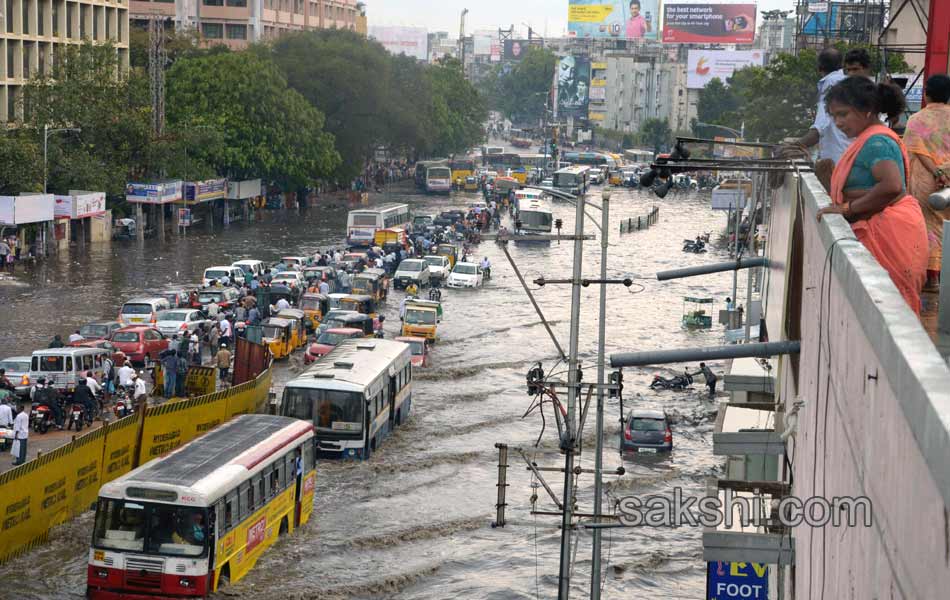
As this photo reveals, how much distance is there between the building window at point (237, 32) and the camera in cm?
11119

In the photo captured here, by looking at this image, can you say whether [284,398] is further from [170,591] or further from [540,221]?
[540,221]

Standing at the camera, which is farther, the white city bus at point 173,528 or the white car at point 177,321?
the white car at point 177,321

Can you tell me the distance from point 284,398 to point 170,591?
10.2m

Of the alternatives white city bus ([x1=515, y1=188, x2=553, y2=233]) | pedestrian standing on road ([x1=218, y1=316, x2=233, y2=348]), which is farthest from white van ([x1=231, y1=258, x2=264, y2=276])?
white city bus ([x1=515, y1=188, x2=553, y2=233])

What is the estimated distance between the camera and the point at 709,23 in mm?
153625

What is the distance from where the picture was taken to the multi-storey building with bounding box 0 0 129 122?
63844 millimetres

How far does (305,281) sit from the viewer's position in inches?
1934

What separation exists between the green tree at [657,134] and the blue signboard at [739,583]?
426 feet

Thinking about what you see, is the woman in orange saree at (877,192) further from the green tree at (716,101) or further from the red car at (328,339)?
the green tree at (716,101)

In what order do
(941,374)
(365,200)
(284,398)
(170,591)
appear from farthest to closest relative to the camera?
(365,200)
(284,398)
(170,591)
(941,374)

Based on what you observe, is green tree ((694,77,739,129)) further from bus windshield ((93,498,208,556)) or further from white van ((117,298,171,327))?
bus windshield ((93,498,208,556))

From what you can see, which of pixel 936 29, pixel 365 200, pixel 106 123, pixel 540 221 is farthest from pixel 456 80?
pixel 936 29

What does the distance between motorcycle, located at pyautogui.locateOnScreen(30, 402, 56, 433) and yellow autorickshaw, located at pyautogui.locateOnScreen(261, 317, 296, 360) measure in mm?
10396

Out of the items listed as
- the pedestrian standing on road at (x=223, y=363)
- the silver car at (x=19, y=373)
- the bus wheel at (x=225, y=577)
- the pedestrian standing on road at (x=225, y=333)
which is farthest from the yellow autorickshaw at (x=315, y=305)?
the bus wheel at (x=225, y=577)
